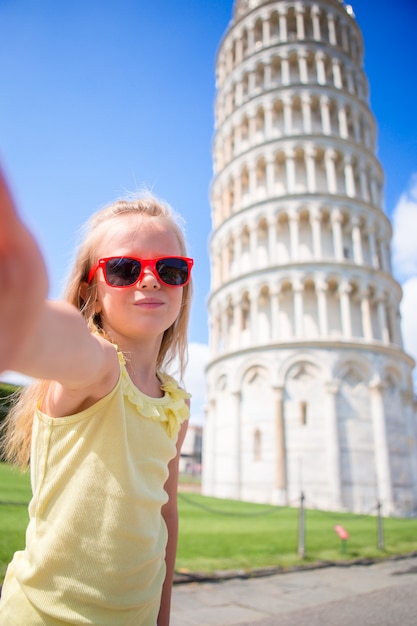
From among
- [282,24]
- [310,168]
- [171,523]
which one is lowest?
[171,523]

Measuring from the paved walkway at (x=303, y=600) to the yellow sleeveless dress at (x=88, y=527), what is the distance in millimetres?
2414

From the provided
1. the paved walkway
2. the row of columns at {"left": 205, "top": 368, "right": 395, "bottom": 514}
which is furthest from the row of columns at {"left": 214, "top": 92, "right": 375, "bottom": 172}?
the paved walkway

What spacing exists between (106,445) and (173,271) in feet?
1.66

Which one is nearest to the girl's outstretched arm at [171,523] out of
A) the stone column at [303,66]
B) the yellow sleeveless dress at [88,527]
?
the yellow sleeveless dress at [88,527]

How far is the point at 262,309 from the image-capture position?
2405 cm

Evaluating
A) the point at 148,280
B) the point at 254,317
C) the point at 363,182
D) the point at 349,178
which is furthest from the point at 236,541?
the point at 363,182

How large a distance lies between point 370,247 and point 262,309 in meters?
7.66

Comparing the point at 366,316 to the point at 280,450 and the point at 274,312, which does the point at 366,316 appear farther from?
the point at 280,450

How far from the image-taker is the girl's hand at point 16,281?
14.7 inches

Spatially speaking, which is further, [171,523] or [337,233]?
[337,233]

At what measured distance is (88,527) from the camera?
101cm

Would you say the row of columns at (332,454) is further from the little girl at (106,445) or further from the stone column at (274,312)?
the little girl at (106,445)

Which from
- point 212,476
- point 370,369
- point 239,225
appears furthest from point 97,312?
point 239,225

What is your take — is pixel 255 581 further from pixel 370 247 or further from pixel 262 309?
pixel 370 247
